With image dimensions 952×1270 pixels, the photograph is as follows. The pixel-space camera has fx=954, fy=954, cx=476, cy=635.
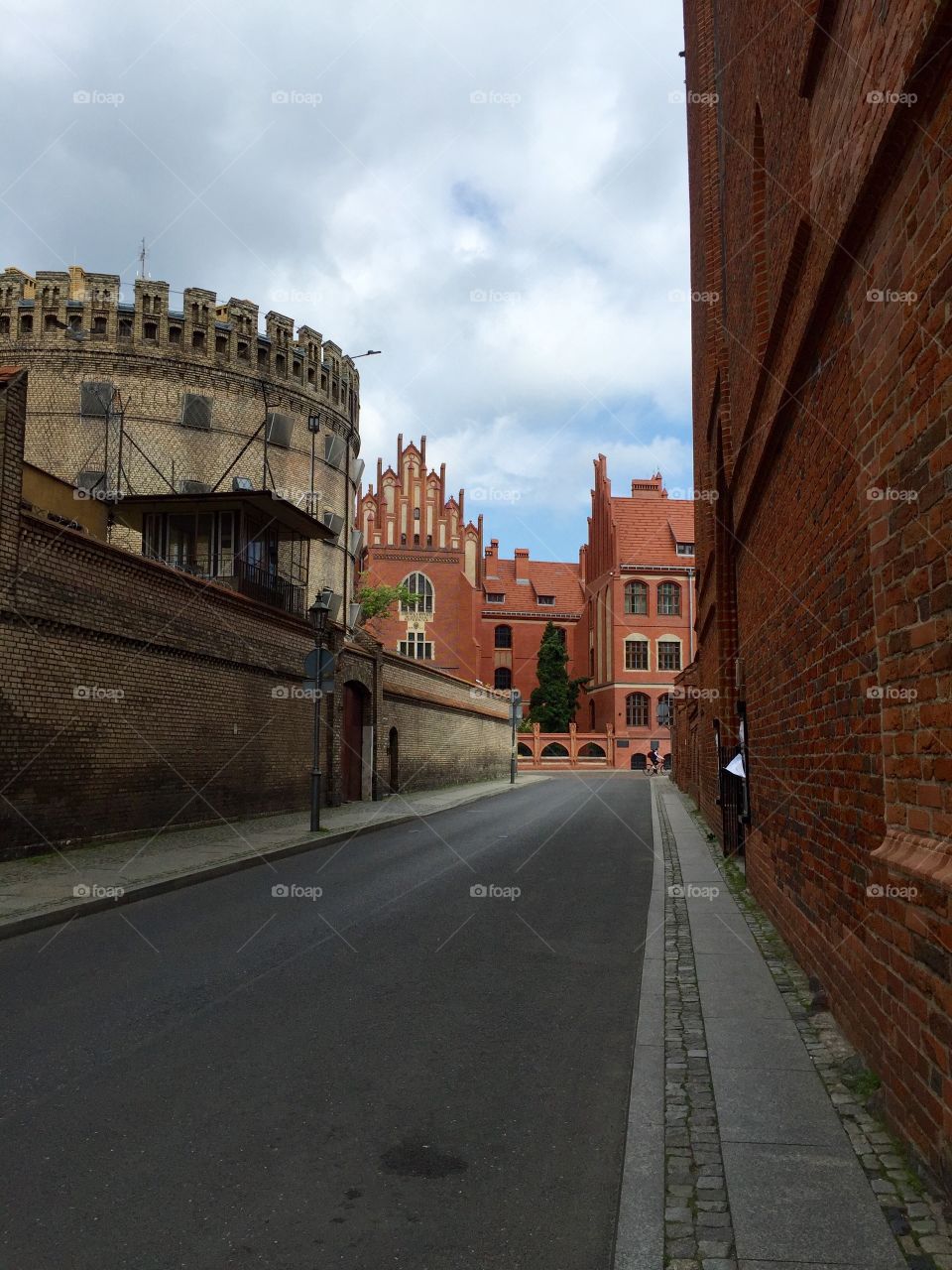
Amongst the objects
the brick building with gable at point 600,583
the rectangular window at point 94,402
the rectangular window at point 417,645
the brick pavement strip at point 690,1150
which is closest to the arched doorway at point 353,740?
the rectangular window at point 94,402

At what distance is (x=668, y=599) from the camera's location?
66562mm

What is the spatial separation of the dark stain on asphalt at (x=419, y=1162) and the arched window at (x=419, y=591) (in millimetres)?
63629

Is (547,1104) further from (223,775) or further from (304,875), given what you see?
(223,775)

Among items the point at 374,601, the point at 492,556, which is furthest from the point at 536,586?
the point at 374,601

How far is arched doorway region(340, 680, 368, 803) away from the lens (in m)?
24.7

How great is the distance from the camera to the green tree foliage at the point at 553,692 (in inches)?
2749

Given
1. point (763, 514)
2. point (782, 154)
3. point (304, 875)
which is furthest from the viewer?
point (304, 875)

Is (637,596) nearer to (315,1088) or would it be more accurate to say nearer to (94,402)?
(94,402)

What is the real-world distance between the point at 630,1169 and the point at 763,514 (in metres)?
6.13

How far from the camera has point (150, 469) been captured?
32.4 m

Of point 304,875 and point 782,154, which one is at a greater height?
point 782,154

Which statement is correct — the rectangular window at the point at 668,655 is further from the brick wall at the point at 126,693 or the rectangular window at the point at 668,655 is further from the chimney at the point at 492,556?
the brick wall at the point at 126,693

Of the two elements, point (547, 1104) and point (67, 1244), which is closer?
point (67, 1244)

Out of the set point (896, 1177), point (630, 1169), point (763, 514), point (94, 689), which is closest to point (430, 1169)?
point (630, 1169)
